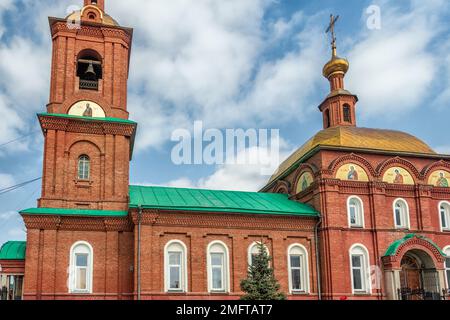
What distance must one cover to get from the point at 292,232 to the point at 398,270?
528cm

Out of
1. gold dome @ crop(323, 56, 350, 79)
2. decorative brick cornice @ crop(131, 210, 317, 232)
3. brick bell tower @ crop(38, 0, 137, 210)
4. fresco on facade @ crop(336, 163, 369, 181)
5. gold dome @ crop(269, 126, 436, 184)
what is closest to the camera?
decorative brick cornice @ crop(131, 210, 317, 232)

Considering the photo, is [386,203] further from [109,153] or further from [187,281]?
[109,153]

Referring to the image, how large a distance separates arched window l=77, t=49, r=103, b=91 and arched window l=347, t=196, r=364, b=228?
13.9 m

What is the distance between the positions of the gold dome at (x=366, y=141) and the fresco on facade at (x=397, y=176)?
1016mm

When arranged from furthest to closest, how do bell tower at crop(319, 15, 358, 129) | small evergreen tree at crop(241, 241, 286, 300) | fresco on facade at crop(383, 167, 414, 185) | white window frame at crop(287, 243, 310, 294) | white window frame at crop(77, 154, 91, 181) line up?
bell tower at crop(319, 15, 358, 129) → fresco on facade at crop(383, 167, 414, 185) → white window frame at crop(287, 243, 310, 294) → white window frame at crop(77, 154, 91, 181) → small evergreen tree at crop(241, 241, 286, 300)

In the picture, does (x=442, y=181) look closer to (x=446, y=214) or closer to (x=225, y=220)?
(x=446, y=214)

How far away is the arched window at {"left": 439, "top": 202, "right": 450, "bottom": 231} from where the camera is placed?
26656 millimetres

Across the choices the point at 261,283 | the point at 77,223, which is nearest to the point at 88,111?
the point at 77,223

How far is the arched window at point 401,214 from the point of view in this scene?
2589 cm

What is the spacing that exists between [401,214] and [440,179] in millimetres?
3269

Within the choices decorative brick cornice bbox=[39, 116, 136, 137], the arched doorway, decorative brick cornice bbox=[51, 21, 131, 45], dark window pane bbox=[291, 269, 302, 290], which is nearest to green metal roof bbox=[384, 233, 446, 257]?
the arched doorway

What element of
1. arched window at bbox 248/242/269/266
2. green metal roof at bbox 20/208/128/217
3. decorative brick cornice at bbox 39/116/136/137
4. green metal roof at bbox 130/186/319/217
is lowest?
arched window at bbox 248/242/269/266

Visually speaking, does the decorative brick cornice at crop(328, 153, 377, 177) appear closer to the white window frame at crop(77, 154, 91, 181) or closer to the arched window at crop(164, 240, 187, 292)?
the arched window at crop(164, 240, 187, 292)
